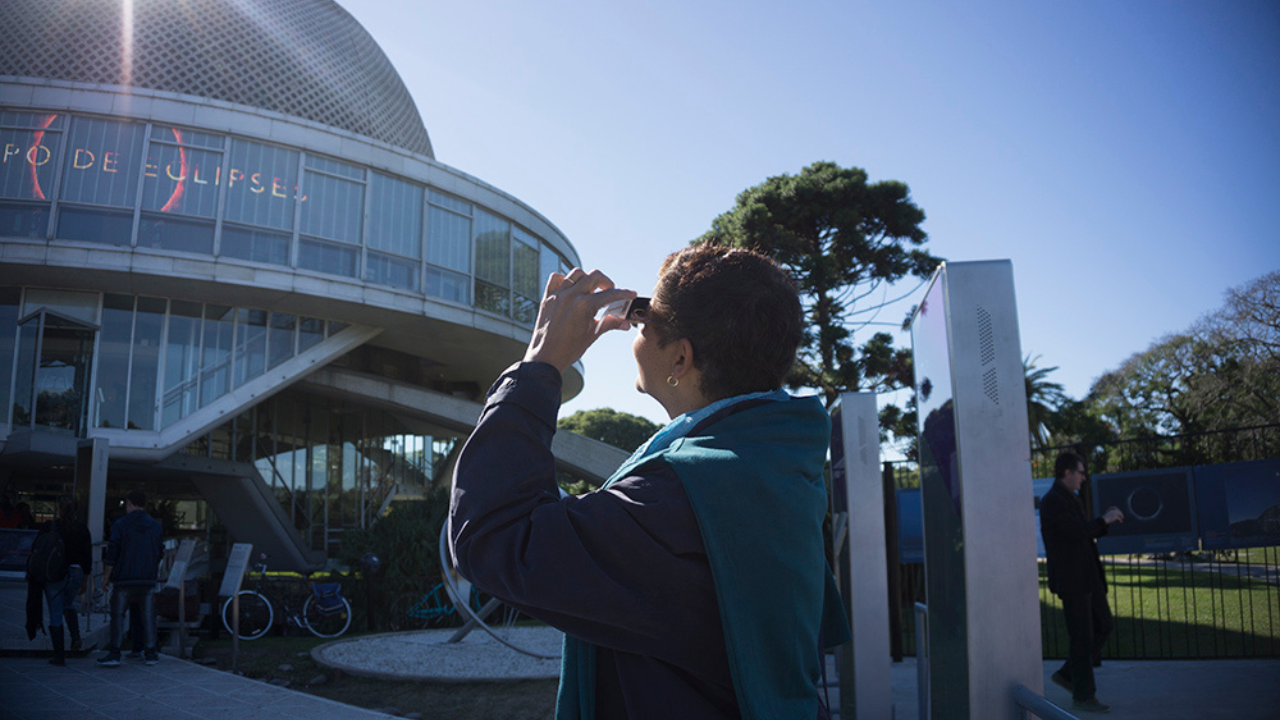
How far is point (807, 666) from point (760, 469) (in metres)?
0.27

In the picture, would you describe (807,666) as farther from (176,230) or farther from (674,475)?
(176,230)

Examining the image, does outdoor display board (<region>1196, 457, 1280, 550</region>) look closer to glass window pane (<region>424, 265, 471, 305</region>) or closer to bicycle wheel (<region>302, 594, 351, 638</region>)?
bicycle wheel (<region>302, 594, 351, 638</region>)

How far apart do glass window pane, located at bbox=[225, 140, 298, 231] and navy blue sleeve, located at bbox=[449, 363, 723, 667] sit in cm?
1644

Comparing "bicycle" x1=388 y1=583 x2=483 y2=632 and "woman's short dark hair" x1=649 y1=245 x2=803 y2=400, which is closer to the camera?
"woman's short dark hair" x1=649 y1=245 x2=803 y2=400

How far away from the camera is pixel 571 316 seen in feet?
3.97

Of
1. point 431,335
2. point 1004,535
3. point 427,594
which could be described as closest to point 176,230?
point 431,335

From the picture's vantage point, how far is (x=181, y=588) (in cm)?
842

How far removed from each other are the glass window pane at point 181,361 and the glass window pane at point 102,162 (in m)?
2.18

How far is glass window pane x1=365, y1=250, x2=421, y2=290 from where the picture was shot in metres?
16.8

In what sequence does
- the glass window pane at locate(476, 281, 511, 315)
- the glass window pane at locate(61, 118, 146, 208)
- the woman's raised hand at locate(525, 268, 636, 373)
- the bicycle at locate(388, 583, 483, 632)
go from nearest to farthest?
the woman's raised hand at locate(525, 268, 636, 373)
the bicycle at locate(388, 583, 483, 632)
the glass window pane at locate(61, 118, 146, 208)
the glass window pane at locate(476, 281, 511, 315)

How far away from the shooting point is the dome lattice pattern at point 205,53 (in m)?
17.8

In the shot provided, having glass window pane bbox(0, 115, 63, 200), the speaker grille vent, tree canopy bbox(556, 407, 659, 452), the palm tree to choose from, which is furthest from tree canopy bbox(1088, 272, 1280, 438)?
tree canopy bbox(556, 407, 659, 452)

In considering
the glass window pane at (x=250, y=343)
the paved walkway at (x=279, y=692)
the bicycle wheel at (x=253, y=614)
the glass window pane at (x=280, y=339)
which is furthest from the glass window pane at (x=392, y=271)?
the paved walkway at (x=279, y=692)

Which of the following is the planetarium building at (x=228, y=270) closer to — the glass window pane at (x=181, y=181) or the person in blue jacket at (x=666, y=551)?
the glass window pane at (x=181, y=181)
